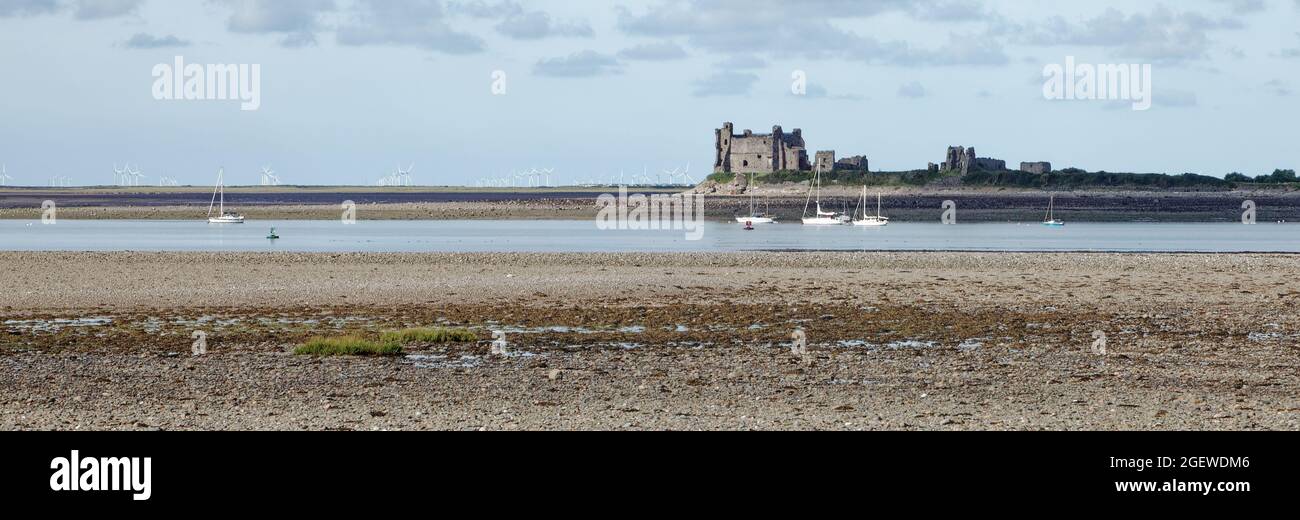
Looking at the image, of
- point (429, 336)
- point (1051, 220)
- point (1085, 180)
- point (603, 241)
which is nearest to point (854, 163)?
point (1085, 180)

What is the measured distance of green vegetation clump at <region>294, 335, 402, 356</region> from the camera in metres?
19.1

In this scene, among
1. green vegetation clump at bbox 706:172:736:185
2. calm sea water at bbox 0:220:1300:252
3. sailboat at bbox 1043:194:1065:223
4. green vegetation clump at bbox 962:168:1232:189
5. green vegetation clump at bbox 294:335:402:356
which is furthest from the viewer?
green vegetation clump at bbox 706:172:736:185

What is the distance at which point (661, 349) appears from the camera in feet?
66.0

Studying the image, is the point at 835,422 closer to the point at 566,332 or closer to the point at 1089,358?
the point at 1089,358

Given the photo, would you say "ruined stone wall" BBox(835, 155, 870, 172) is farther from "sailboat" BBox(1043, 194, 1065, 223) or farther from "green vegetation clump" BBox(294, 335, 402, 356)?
"green vegetation clump" BBox(294, 335, 402, 356)

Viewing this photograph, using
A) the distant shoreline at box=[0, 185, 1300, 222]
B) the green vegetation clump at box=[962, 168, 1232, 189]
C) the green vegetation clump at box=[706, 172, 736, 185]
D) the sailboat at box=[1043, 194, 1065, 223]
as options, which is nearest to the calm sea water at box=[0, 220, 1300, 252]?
the sailboat at box=[1043, 194, 1065, 223]

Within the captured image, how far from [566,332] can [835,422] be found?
9.44 m

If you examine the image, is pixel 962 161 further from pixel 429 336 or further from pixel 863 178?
pixel 429 336

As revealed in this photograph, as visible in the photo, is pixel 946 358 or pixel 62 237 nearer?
pixel 946 358

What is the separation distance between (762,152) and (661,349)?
469 ft
